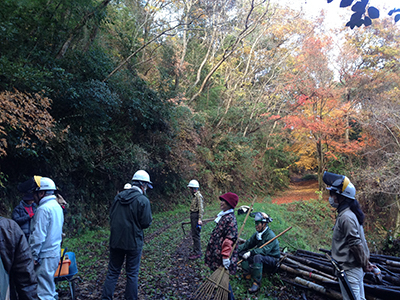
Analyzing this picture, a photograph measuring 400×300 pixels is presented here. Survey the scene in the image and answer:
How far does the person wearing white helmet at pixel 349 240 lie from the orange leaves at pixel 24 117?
23.9ft

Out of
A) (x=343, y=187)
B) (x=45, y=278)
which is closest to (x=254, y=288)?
(x=343, y=187)

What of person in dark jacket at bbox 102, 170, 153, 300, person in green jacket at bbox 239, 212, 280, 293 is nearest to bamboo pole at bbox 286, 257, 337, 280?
person in green jacket at bbox 239, 212, 280, 293

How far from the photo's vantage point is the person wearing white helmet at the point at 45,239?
12.5ft

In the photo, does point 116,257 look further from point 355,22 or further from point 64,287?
point 355,22

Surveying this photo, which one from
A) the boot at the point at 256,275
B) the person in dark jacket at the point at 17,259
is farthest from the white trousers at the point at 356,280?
the person in dark jacket at the point at 17,259

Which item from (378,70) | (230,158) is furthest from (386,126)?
(230,158)

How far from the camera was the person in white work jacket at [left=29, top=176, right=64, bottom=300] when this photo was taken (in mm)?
3820

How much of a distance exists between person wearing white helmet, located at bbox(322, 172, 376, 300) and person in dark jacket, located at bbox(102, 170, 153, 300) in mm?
2972

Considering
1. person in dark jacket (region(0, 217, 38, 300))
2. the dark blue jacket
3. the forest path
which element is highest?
person in dark jacket (region(0, 217, 38, 300))

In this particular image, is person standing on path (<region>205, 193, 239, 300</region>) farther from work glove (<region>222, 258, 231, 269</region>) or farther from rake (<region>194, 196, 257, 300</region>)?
rake (<region>194, 196, 257, 300</region>)

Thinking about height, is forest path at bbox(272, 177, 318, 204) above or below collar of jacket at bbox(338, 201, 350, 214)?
below

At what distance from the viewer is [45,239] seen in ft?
12.8

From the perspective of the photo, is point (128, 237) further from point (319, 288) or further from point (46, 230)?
point (319, 288)

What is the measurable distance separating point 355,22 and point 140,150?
36.4 ft
